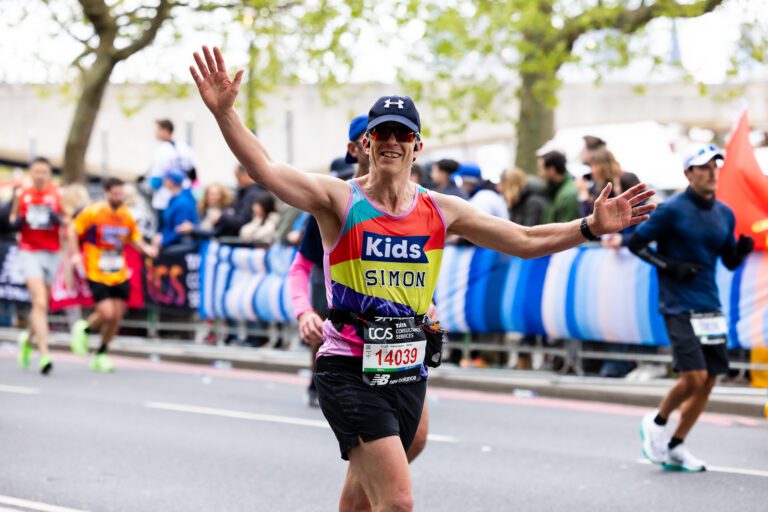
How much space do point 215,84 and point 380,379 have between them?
Answer: 4.14ft

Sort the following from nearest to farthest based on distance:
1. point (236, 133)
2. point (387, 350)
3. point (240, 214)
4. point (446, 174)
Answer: point (236, 133) → point (387, 350) → point (446, 174) → point (240, 214)

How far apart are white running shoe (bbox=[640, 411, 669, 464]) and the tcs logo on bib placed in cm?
378

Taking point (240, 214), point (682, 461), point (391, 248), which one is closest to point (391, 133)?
point (391, 248)

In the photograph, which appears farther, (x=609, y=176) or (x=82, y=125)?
(x=82, y=125)

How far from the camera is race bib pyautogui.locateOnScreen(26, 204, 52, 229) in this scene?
46.2 feet

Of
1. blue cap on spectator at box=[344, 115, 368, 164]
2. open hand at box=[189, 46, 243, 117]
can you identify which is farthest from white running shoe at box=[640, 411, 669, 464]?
open hand at box=[189, 46, 243, 117]

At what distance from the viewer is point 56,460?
862 cm

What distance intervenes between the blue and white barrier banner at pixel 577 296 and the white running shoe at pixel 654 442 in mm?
3129

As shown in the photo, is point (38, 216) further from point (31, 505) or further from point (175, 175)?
point (31, 505)

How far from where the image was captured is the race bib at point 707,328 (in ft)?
26.8

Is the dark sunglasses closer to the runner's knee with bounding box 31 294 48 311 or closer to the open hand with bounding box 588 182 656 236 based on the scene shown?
the open hand with bounding box 588 182 656 236

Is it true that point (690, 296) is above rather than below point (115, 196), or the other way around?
below

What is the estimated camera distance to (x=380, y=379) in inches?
195

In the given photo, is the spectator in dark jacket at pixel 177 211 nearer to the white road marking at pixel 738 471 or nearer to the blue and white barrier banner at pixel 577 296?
the blue and white barrier banner at pixel 577 296
